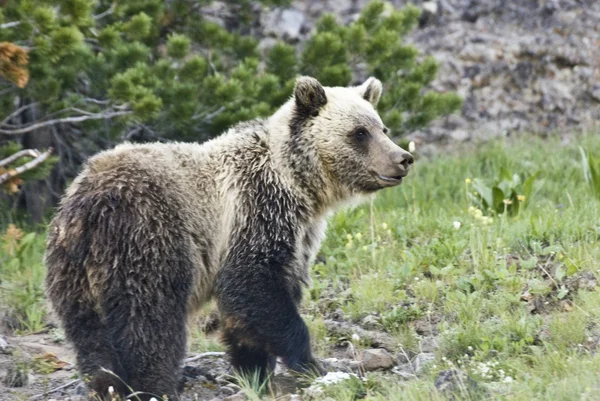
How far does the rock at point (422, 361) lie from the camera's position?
4.98 metres

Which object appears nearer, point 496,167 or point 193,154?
point 193,154

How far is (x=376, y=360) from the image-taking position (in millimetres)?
5328

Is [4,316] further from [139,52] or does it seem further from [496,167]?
[496,167]

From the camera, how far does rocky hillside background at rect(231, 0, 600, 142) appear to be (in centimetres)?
1116

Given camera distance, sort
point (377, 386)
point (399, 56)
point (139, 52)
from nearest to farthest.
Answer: point (377, 386)
point (139, 52)
point (399, 56)

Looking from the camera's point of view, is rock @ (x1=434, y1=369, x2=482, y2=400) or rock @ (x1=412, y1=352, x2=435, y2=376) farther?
rock @ (x1=412, y1=352, x2=435, y2=376)

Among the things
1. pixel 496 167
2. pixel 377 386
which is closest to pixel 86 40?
Answer: pixel 496 167

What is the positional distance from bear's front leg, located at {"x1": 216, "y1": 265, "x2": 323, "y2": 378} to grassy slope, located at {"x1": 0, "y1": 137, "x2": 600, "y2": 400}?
48 centimetres

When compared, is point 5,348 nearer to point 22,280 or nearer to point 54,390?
point 54,390

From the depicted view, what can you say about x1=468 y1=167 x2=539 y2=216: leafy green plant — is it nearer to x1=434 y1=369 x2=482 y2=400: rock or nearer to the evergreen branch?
x1=434 y1=369 x2=482 y2=400: rock

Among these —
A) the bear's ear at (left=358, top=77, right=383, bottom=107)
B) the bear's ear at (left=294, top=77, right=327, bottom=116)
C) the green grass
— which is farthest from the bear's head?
the green grass

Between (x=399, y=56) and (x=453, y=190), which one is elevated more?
(x=399, y=56)

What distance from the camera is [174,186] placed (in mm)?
4941

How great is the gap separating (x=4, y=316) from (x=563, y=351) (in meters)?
4.05
